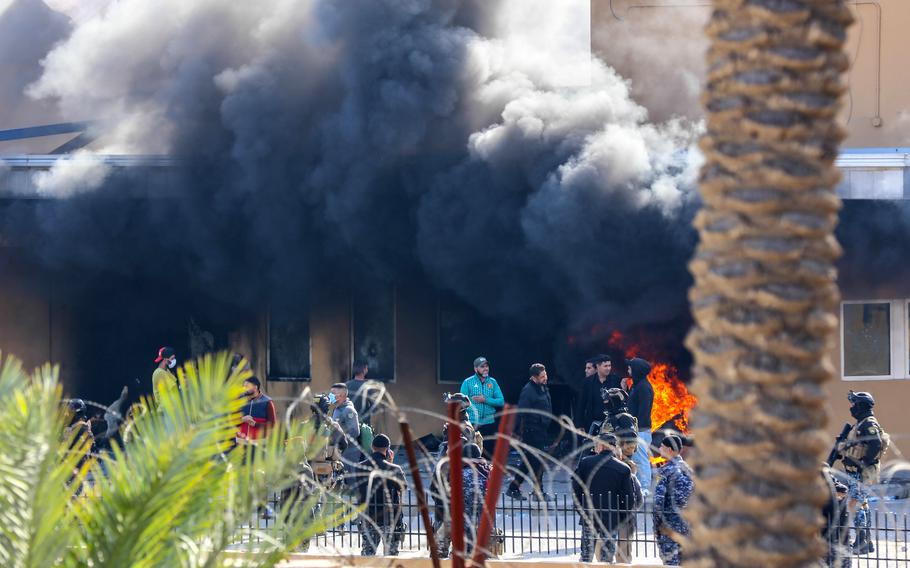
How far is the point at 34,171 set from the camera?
688 inches

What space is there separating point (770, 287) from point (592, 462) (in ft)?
17.5

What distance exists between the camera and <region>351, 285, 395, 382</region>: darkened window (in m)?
17.7

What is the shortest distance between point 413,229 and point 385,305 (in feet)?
4.27

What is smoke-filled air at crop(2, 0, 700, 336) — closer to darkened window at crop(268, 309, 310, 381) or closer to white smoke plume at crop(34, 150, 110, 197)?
white smoke plume at crop(34, 150, 110, 197)

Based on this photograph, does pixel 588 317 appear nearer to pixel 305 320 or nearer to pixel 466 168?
pixel 466 168

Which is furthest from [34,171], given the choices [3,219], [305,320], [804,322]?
[804,322]

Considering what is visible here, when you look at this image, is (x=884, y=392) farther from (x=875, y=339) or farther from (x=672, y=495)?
(x=672, y=495)

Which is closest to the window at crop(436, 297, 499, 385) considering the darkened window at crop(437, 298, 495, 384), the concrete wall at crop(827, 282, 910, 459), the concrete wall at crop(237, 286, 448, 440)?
the darkened window at crop(437, 298, 495, 384)

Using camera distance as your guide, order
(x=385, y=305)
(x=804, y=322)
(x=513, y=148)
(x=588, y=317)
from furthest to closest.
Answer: (x=385, y=305) < (x=513, y=148) < (x=588, y=317) < (x=804, y=322)

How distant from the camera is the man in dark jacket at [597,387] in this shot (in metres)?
12.6

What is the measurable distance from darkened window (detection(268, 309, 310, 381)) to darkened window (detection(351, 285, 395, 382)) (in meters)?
0.87

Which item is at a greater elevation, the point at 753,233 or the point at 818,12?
the point at 818,12

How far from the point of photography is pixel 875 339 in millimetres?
15211

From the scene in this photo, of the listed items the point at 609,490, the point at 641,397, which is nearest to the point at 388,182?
the point at 641,397
